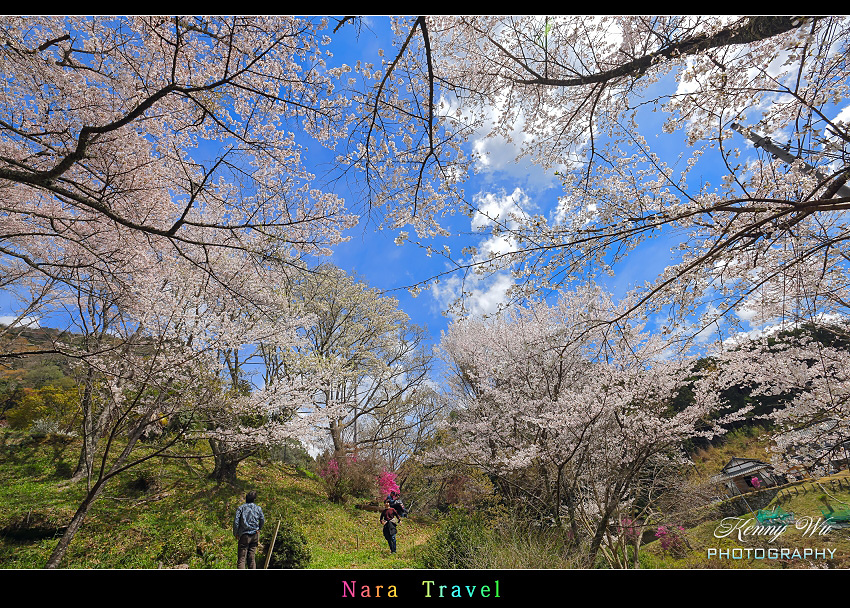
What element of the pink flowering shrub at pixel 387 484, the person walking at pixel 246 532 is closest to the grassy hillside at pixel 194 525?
the person walking at pixel 246 532

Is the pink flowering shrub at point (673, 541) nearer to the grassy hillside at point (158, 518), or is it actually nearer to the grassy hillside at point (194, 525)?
the grassy hillside at point (194, 525)

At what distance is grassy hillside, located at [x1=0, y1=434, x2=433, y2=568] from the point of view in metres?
5.29

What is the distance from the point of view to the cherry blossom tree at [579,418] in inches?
205

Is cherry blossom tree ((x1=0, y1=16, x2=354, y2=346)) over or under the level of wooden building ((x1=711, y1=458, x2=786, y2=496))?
over

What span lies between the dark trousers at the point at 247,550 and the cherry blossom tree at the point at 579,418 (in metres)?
4.68

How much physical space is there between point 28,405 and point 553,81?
47.1 feet

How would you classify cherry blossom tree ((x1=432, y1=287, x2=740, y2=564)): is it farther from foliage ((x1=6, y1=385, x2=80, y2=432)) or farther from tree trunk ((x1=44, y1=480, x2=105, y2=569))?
foliage ((x1=6, y1=385, x2=80, y2=432))

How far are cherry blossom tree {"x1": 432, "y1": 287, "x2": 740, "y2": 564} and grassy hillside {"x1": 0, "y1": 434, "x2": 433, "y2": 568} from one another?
9.96 ft

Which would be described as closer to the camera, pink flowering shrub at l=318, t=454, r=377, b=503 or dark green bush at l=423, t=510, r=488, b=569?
dark green bush at l=423, t=510, r=488, b=569

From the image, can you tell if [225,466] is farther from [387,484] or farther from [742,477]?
[742,477]

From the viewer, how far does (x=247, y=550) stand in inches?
189

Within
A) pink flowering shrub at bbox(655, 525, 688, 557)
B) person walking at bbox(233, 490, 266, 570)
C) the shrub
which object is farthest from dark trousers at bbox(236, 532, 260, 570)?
pink flowering shrub at bbox(655, 525, 688, 557)

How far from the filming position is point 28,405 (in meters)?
8.63
